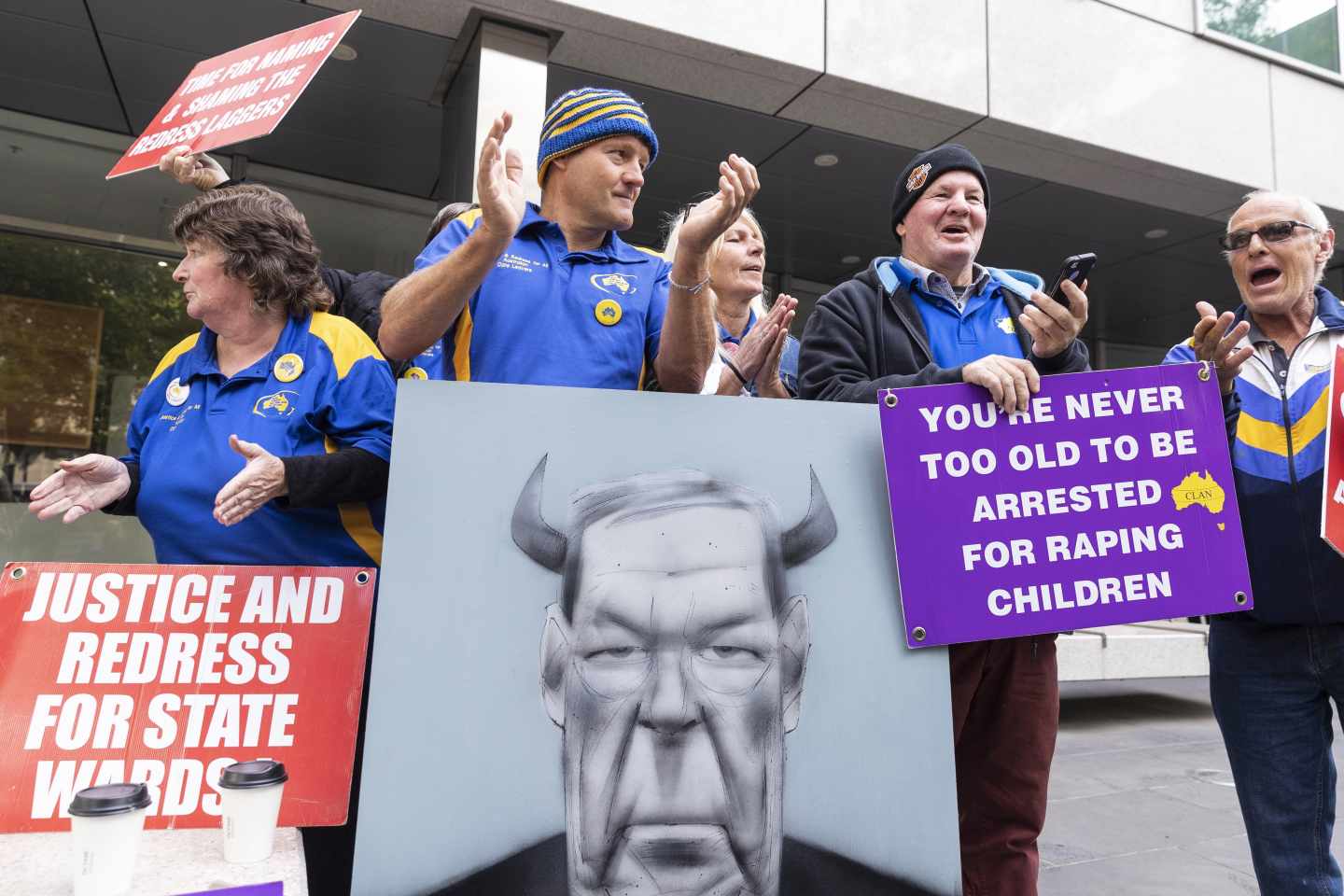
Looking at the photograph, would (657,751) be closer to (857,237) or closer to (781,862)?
(781,862)

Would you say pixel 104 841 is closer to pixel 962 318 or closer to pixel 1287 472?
pixel 962 318

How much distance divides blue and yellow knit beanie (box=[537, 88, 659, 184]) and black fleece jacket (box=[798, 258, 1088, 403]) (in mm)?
579

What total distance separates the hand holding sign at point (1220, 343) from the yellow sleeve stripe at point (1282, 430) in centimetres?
23

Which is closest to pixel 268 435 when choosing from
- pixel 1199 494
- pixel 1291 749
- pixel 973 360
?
pixel 973 360

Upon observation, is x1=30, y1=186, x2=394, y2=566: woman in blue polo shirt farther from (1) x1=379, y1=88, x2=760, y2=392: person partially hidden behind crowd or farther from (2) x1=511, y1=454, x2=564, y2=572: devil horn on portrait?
(2) x1=511, y1=454, x2=564, y2=572: devil horn on portrait

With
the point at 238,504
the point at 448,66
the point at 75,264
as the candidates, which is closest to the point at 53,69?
the point at 75,264

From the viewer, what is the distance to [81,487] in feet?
6.08

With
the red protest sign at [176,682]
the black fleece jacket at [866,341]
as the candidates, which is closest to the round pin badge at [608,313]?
the black fleece jacket at [866,341]

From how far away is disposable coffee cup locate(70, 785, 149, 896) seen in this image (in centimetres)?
125

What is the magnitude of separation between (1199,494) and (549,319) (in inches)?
54.6

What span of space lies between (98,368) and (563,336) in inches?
255

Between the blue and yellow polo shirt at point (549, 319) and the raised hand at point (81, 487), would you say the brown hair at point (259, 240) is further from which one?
the raised hand at point (81, 487)

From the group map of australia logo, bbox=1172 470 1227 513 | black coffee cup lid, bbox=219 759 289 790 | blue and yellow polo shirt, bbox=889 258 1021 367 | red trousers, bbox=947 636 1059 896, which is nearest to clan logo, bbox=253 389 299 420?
black coffee cup lid, bbox=219 759 289 790

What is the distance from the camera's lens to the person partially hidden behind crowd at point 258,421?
182 cm
